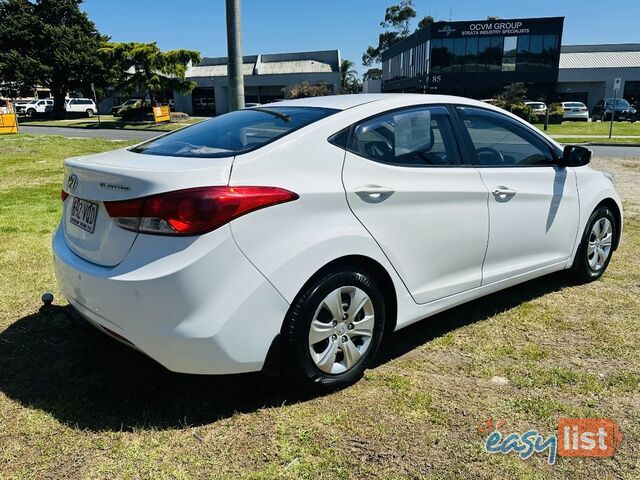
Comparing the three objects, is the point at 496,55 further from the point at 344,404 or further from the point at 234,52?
the point at 344,404

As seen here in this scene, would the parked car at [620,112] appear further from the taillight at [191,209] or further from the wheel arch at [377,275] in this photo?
the taillight at [191,209]

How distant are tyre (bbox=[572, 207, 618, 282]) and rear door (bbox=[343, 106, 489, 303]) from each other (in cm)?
152

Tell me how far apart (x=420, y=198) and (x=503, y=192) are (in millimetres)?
839

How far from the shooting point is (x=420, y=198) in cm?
317

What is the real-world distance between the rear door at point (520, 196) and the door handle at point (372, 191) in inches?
37.0

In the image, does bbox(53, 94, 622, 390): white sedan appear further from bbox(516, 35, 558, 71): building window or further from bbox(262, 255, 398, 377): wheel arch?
bbox(516, 35, 558, 71): building window

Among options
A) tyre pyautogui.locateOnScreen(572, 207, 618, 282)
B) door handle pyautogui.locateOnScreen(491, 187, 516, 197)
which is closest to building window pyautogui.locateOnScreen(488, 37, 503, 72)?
tyre pyautogui.locateOnScreen(572, 207, 618, 282)

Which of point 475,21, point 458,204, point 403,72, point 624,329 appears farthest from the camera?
point 403,72

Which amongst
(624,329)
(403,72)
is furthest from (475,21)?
(624,329)

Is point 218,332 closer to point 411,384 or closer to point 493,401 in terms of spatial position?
point 411,384

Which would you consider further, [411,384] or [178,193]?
[411,384]

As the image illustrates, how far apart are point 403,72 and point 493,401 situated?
65.7 m

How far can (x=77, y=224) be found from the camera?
2963mm

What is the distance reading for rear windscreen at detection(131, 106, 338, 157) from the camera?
9.53 feet
